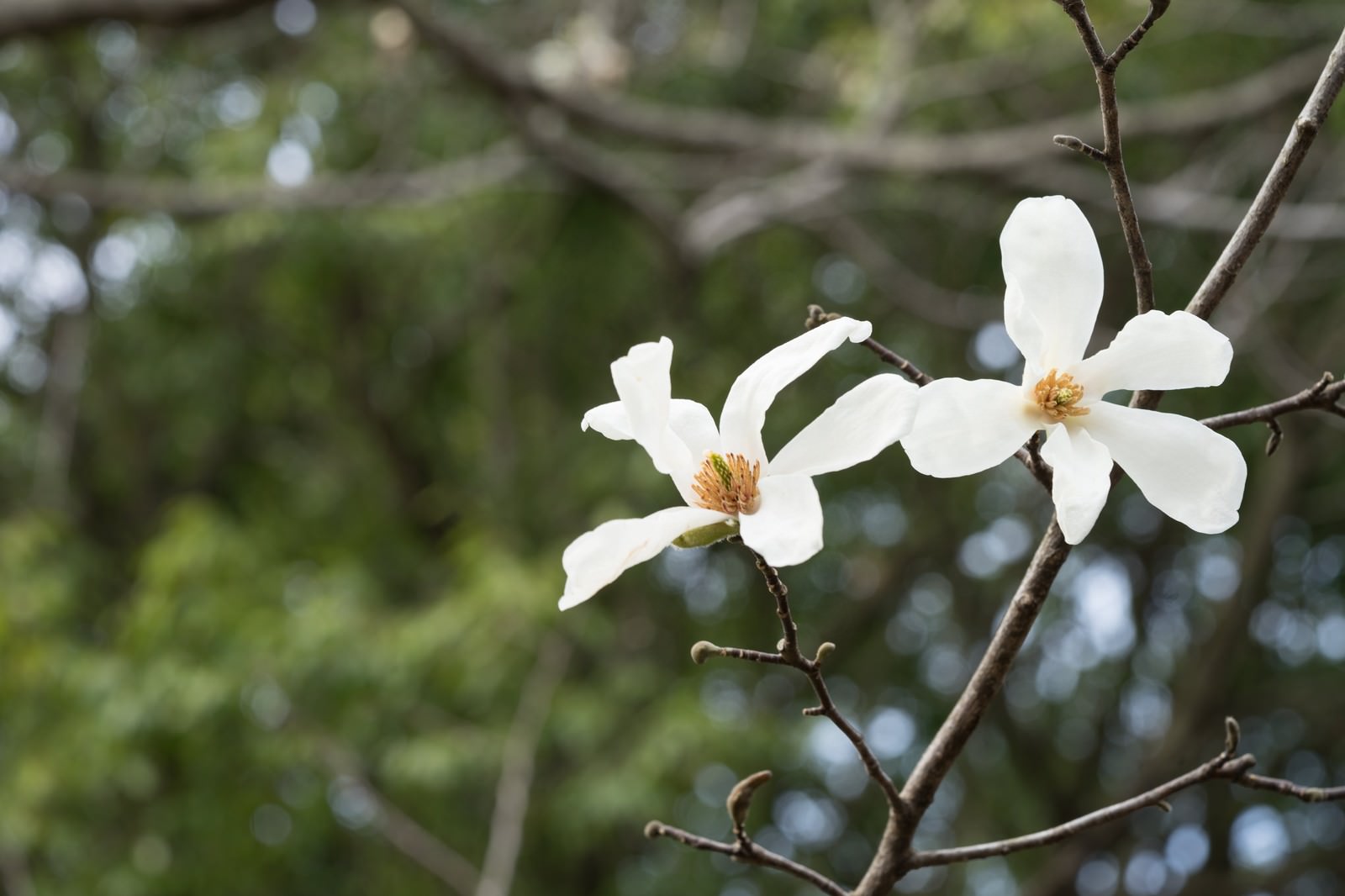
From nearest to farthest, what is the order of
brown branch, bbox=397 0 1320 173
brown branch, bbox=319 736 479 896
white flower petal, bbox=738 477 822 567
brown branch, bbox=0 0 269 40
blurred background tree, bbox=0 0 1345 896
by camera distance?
white flower petal, bbox=738 477 822 567 → brown branch, bbox=0 0 269 40 → brown branch, bbox=319 736 479 896 → brown branch, bbox=397 0 1320 173 → blurred background tree, bbox=0 0 1345 896

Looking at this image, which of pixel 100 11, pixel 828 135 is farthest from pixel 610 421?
pixel 828 135

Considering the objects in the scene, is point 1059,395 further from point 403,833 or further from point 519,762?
point 403,833

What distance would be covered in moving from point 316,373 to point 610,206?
5.79 feet

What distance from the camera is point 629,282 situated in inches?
193

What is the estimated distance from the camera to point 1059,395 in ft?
1.86

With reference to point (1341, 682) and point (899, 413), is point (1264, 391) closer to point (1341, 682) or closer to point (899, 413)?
point (1341, 682)

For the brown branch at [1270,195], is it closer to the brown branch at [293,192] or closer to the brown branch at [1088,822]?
the brown branch at [1088,822]

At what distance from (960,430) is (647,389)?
12 cm

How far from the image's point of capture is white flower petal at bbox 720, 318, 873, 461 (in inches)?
21.1

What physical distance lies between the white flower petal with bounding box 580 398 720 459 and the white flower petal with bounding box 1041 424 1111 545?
144 mm

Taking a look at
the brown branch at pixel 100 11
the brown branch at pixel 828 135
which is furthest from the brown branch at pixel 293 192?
the brown branch at pixel 100 11

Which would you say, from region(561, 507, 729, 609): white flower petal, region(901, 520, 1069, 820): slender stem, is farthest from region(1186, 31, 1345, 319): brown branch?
region(561, 507, 729, 609): white flower petal

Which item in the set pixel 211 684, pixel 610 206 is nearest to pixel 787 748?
pixel 211 684

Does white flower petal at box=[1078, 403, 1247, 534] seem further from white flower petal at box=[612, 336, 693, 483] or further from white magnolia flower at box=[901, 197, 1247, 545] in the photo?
white flower petal at box=[612, 336, 693, 483]
